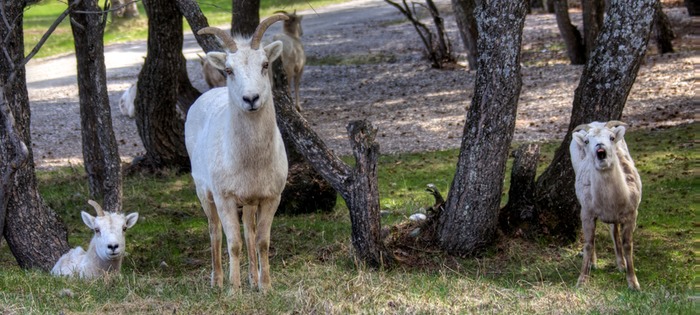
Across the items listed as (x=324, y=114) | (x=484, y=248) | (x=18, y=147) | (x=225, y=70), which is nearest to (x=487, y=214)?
(x=484, y=248)

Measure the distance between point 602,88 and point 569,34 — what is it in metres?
11.3

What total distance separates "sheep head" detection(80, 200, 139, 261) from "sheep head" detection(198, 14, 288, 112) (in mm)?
2065

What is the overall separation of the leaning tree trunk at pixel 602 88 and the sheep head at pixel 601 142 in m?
1.09

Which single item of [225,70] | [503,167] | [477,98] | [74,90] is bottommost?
[74,90]

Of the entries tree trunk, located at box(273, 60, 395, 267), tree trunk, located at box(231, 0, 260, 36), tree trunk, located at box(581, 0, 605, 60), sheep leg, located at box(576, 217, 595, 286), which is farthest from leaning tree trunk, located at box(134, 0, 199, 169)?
tree trunk, located at box(581, 0, 605, 60)

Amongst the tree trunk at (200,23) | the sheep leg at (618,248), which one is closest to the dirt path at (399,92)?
the tree trunk at (200,23)

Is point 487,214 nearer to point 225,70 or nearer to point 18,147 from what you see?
point 225,70

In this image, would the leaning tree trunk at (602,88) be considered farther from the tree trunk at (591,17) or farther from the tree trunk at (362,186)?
the tree trunk at (591,17)

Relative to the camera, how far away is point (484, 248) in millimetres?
9367

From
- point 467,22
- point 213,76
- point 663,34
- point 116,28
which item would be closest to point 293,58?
point 213,76

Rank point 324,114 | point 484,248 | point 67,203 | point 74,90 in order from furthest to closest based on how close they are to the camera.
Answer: point 74,90 → point 324,114 → point 67,203 → point 484,248

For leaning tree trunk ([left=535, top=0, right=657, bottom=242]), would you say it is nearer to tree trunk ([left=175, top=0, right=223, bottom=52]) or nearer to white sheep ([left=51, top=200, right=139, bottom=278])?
tree trunk ([left=175, top=0, right=223, bottom=52])

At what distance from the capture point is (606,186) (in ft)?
26.8

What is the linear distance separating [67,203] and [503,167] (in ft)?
19.5
